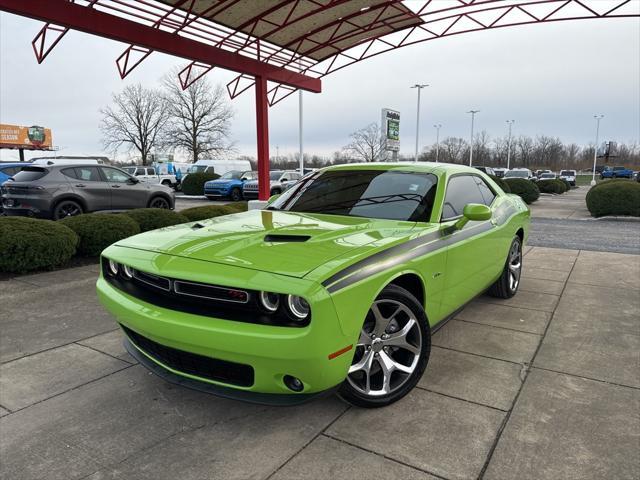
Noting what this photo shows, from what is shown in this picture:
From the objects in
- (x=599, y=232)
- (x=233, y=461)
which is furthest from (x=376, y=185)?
(x=599, y=232)

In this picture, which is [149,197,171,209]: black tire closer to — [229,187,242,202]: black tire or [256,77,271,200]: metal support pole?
[256,77,271,200]: metal support pole

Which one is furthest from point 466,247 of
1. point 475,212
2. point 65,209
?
point 65,209

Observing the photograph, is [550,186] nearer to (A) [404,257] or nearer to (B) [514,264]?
(B) [514,264]

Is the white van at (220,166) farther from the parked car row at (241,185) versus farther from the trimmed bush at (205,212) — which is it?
the trimmed bush at (205,212)

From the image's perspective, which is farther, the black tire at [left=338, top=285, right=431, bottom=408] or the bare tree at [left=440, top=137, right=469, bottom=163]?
the bare tree at [left=440, top=137, right=469, bottom=163]

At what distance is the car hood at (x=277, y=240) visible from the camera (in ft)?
8.02

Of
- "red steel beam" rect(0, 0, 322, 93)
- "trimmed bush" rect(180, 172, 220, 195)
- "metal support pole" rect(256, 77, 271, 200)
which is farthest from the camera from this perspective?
"trimmed bush" rect(180, 172, 220, 195)

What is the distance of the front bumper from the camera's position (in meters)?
2.16

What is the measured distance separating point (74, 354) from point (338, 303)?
256 cm

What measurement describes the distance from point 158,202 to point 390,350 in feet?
35.6

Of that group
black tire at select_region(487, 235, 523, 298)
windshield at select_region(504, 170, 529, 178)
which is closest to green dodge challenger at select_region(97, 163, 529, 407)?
black tire at select_region(487, 235, 523, 298)

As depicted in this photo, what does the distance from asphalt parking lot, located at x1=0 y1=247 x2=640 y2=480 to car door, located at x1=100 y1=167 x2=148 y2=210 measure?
7579 millimetres

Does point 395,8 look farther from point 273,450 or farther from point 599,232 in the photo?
point 273,450

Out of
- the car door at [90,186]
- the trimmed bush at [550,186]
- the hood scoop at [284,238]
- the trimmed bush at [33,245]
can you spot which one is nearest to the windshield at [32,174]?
the car door at [90,186]
